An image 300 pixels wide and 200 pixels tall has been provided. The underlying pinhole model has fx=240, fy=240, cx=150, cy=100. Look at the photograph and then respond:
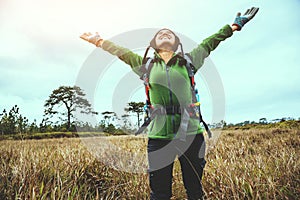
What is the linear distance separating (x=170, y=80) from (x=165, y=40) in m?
0.44

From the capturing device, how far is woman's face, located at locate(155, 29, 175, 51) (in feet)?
8.11

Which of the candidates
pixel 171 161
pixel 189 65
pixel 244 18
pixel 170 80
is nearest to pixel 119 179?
pixel 171 161

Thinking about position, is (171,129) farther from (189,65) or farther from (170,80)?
(189,65)

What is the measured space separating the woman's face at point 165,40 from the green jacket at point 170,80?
0.11 metres

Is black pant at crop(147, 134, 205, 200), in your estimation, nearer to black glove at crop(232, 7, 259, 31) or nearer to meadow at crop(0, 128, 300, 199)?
meadow at crop(0, 128, 300, 199)

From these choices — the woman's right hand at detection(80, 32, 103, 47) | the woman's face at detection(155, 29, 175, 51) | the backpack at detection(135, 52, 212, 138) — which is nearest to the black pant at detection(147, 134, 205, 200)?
the backpack at detection(135, 52, 212, 138)

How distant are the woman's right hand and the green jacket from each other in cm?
12

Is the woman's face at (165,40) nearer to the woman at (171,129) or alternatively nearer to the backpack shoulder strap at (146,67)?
the woman at (171,129)

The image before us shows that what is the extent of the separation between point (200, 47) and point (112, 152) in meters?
2.30

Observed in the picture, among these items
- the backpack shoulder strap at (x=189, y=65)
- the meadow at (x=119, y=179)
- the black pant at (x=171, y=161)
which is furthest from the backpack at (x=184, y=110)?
the meadow at (x=119, y=179)

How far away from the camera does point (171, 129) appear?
7.44 feet

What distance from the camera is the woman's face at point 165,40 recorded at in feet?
8.11

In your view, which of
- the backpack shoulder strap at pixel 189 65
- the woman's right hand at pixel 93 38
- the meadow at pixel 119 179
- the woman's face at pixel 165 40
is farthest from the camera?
the woman's right hand at pixel 93 38

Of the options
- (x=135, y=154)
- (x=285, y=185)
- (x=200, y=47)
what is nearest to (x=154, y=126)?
(x=200, y=47)
